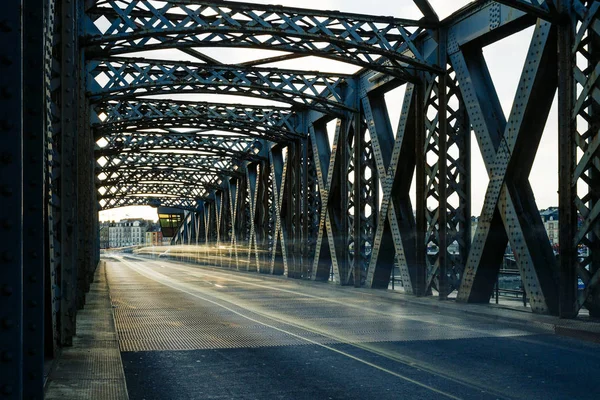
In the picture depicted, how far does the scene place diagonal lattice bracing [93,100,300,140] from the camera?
2591cm

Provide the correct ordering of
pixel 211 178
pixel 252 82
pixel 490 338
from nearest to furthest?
pixel 490 338 < pixel 252 82 < pixel 211 178

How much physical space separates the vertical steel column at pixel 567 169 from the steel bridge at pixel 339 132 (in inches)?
1.1

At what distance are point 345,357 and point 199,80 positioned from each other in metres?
13.4

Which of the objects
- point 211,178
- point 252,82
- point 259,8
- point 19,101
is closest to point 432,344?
point 19,101

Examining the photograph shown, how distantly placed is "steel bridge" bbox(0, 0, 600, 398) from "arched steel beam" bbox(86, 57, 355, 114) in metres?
0.07

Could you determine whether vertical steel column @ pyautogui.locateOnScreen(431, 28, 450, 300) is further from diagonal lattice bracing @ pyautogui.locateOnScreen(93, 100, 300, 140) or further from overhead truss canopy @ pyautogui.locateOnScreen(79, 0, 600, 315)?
diagonal lattice bracing @ pyautogui.locateOnScreen(93, 100, 300, 140)

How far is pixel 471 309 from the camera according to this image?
14102 millimetres

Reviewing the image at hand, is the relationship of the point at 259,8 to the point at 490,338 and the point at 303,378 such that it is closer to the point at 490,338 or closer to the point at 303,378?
the point at 490,338

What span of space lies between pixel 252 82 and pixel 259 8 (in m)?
5.72

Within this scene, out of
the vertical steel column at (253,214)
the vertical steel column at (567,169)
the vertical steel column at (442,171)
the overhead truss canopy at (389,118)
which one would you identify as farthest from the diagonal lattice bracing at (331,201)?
the vertical steel column at (253,214)

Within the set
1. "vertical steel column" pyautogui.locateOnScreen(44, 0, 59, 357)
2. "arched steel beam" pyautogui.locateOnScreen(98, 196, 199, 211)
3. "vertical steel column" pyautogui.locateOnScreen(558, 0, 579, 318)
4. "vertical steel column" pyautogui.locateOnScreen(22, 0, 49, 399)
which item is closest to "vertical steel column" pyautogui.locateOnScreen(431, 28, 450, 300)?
"vertical steel column" pyautogui.locateOnScreen(558, 0, 579, 318)

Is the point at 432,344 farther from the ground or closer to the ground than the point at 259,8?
closer to the ground

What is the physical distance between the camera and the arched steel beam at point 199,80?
65.8ft

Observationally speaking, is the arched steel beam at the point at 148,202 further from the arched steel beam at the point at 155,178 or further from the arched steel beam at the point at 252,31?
the arched steel beam at the point at 252,31
